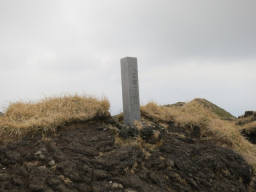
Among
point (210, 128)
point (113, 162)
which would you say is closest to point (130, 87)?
point (113, 162)

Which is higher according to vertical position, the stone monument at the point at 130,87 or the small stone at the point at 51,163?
the stone monument at the point at 130,87

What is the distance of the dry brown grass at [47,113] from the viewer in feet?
16.9

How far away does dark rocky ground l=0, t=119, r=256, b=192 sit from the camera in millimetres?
3316

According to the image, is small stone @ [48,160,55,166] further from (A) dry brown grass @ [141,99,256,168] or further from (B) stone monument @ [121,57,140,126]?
(A) dry brown grass @ [141,99,256,168]

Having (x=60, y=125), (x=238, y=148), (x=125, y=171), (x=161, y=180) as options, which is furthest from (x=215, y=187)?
(x=60, y=125)

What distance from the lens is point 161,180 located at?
13.0 feet

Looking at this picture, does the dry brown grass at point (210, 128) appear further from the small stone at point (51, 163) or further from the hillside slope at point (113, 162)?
the small stone at point (51, 163)

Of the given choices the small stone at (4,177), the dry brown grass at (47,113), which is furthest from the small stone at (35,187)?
the dry brown grass at (47,113)

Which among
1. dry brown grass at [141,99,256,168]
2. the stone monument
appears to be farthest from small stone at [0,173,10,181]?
dry brown grass at [141,99,256,168]

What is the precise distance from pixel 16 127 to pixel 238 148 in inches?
296

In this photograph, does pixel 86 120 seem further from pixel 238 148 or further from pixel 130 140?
pixel 238 148

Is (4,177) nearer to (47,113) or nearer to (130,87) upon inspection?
(47,113)

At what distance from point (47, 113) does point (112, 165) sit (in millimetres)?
3099

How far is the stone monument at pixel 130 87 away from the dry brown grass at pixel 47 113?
2.59ft
